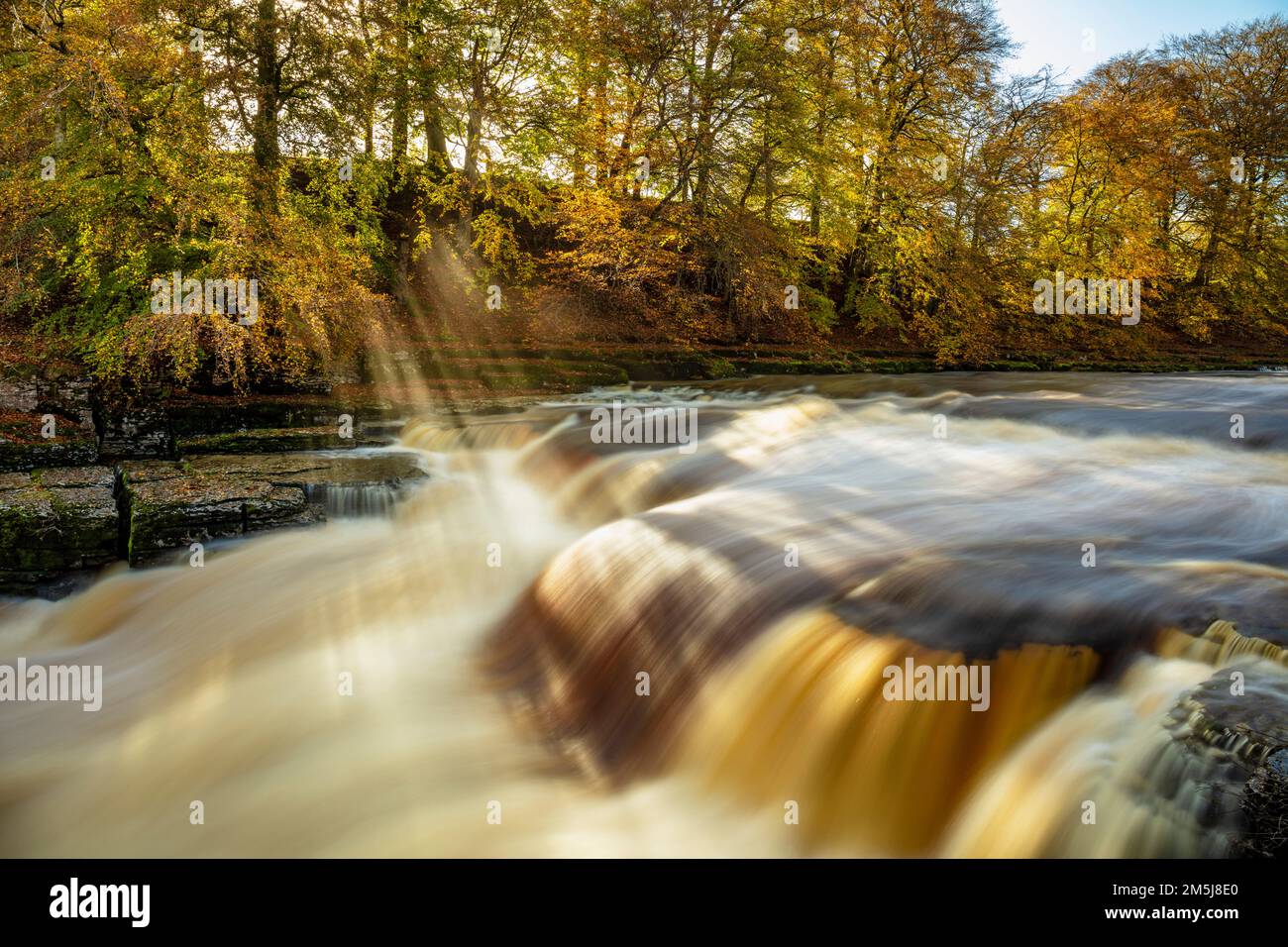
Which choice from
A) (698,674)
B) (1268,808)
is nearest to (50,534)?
(698,674)

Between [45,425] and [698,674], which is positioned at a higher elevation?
[45,425]

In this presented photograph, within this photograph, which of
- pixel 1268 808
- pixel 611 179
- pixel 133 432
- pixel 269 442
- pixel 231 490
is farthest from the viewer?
pixel 611 179

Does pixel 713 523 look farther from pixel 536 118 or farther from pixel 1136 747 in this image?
pixel 536 118

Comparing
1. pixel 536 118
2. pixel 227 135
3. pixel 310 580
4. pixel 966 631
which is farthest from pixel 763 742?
pixel 536 118

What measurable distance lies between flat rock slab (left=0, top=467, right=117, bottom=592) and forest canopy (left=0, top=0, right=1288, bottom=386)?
255 cm

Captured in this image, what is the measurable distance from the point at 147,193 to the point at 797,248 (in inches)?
540

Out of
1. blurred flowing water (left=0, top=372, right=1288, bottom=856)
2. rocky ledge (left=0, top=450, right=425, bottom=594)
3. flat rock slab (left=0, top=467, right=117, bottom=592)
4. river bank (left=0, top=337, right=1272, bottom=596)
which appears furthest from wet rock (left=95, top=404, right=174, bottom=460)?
blurred flowing water (left=0, top=372, right=1288, bottom=856)

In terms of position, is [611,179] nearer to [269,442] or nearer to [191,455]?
[269,442]

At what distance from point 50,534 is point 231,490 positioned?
58.9 inches

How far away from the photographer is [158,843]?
420cm

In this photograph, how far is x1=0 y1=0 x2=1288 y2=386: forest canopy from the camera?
9289 millimetres

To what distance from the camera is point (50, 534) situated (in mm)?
6926

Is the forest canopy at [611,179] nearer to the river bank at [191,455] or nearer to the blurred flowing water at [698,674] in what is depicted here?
the river bank at [191,455]

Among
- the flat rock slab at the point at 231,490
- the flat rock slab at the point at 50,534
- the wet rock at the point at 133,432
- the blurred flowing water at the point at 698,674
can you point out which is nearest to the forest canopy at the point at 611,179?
the wet rock at the point at 133,432
